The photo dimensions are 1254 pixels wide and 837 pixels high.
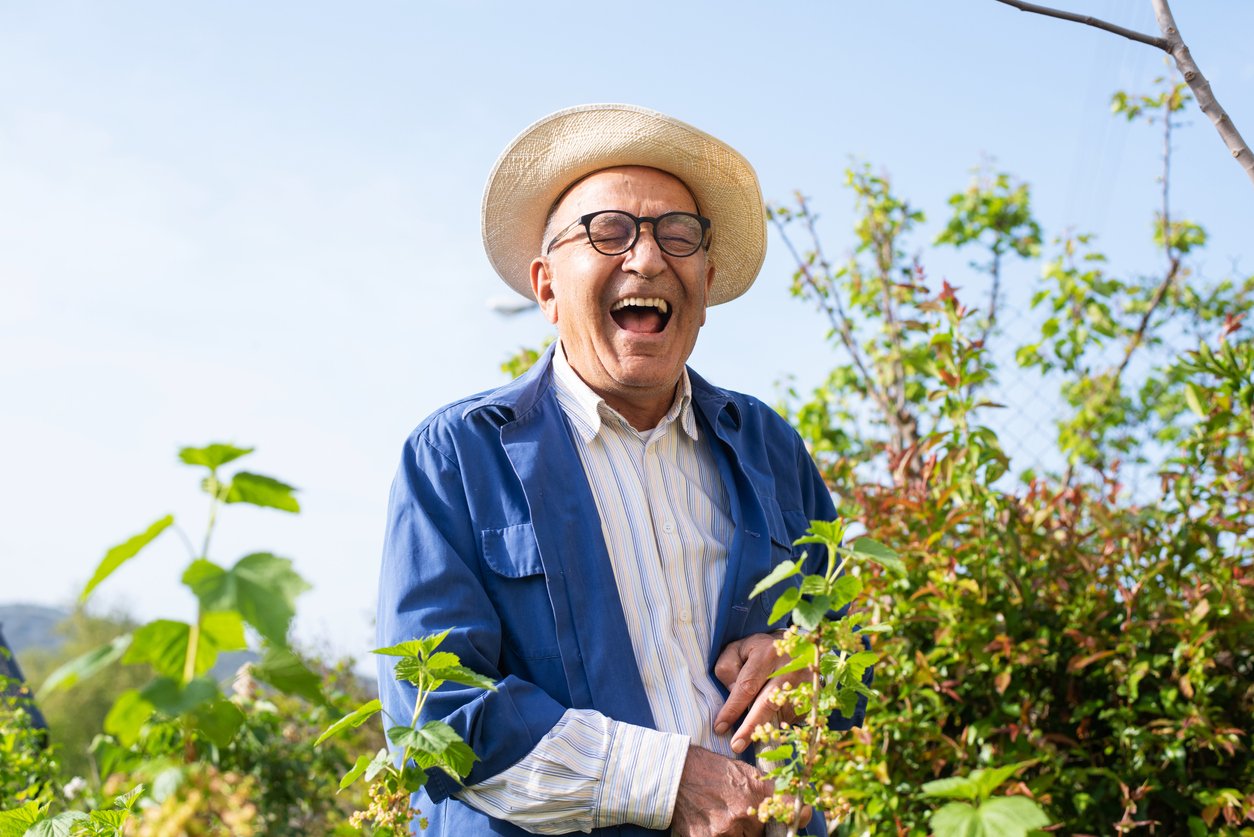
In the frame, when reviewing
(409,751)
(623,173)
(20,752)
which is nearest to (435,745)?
(409,751)

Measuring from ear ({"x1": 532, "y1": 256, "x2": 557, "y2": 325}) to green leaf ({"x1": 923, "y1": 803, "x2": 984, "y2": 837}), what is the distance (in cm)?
155

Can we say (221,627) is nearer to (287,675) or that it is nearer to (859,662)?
(287,675)

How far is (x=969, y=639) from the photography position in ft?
8.56

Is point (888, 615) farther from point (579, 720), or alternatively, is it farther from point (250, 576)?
point (250, 576)

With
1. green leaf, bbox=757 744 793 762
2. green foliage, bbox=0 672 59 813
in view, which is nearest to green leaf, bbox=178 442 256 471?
green leaf, bbox=757 744 793 762

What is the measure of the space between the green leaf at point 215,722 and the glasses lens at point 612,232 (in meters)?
1.55

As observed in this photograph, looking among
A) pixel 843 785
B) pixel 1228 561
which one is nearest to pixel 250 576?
pixel 843 785

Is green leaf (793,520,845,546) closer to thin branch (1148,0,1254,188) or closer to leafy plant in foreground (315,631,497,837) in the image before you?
leafy plant in foreground (315,631,497,837)

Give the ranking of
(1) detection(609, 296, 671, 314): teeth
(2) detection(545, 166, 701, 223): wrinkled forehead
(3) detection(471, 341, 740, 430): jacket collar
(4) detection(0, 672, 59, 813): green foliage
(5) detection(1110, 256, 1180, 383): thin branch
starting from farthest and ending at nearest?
1. (5) detection(1110, 256, 1180, 383): thin branch
2. (4) detection(0, 672, 59, 813): green foliage
3. (2) detection(545, 166, 701, 223): wrinkled forehead
4. (1) detection(609, 296, 671, 314): teeth
5. (3) detection(471, 341, 740, 430): jacket collar

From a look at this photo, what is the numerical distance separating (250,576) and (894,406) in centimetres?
410

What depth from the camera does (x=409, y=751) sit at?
4.40ft

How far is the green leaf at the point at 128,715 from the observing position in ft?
2.42

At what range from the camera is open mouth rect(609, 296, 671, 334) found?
88.7 inches

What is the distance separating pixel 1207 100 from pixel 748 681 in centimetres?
115
